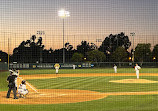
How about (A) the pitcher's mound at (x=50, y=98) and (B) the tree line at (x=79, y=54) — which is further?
(B) the tree line at (x=79, y=54)

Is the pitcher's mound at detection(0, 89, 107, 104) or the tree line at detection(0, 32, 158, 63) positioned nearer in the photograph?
the pitcher's mound at detection(0, 89, 107, 104)

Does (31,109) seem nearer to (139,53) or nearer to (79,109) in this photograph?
(79,109)

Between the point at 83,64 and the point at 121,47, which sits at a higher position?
the point at 121,47

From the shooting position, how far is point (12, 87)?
953cm

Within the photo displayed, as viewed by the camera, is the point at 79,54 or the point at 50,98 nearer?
the point at 50,98

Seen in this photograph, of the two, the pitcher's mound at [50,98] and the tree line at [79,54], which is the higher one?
the tree line at [79,54]

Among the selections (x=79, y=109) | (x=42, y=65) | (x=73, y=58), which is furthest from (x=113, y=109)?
(x=73, y=58)

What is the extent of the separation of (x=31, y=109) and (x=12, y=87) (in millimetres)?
2234

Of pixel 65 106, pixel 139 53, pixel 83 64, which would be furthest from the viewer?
pixel 139 53

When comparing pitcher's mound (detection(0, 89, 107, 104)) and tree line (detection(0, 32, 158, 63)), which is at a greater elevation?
tree line (detection(0, 32, 158, 63))

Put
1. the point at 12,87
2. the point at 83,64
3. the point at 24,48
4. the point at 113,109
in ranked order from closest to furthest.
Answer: the point at 113,109
the point at 12,87
the point at 24,48
the point at 83,64

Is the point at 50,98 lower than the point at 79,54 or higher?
lower

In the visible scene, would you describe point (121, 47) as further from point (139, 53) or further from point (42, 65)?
point (42, 65)

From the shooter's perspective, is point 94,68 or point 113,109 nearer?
point 113,109
